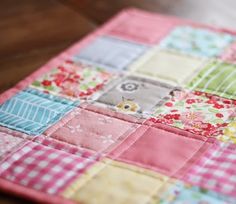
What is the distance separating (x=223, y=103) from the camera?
1196mm

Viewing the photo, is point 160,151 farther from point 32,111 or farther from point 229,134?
point 32,111

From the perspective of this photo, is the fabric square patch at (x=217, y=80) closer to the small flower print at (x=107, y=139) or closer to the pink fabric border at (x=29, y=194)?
the small flower print at (x=107, y=139)

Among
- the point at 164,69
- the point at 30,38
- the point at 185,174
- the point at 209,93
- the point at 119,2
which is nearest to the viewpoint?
the point at 185,174

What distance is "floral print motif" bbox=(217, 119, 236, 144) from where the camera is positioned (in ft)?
3.51

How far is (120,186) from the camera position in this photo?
3.19 ft

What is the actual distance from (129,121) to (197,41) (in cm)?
43

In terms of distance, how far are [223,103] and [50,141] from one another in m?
0.40

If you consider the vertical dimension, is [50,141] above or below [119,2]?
below

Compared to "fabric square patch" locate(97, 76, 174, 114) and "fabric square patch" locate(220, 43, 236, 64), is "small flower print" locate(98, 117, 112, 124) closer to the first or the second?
"fabric square patch" locate(97, 76, 174, 114)

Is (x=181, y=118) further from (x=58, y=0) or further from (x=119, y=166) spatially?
(x=58, y=0)

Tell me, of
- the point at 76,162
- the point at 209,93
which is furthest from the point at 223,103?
the point at 76,162

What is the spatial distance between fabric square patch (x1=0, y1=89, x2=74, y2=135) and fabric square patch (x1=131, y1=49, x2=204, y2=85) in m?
0.24

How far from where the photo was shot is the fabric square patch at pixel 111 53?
4.61ft

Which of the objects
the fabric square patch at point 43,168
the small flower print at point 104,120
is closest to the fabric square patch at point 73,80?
the small flower print at point 104,120
